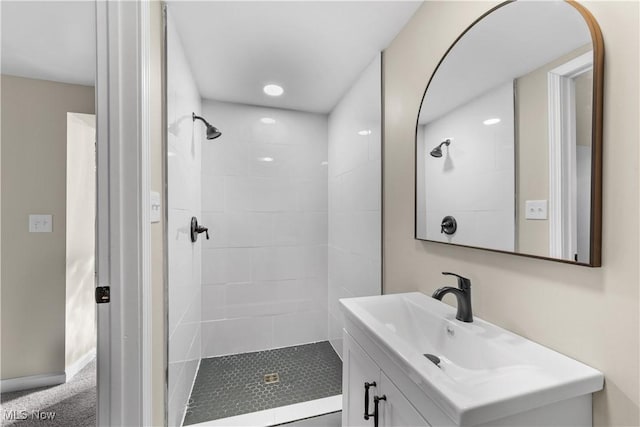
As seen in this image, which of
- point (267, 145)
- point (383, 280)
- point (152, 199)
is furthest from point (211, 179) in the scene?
point (383, 280)

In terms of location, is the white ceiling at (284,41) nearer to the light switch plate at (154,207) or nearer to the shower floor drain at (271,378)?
the light switch plate at (154,207)

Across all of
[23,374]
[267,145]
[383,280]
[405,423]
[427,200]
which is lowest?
[23,374]

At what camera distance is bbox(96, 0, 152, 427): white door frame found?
0.94 m

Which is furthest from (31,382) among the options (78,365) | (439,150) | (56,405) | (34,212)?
(439,150)

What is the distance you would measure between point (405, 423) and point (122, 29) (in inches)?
61.0

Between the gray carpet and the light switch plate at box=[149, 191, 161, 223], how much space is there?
121 cm

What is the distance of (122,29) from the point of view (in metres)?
0.94

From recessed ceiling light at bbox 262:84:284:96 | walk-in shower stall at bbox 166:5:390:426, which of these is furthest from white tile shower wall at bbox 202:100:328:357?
recessed ceiling light at bbox 262:84:284:96

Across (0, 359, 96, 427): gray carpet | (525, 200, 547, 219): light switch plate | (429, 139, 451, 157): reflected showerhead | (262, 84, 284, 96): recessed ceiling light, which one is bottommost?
(0, 359, 96, 427): gray carpet

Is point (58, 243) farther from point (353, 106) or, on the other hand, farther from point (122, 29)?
point (353, 106)

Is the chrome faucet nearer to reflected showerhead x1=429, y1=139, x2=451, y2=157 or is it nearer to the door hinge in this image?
reflected showerhead x1=429, y1=139, x2=451, y2=157

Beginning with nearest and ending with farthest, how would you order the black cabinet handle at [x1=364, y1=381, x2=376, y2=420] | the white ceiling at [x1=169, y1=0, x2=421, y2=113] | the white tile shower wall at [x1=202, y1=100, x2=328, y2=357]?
the black cabinet handle at [x1=364, y1=381, x2=376, y2=420], the white ceiling at [x1=169, y1=0, x2=421, y2=113], the white tile shower wall at [x1=202, y1=100, x2=328, y2=357]

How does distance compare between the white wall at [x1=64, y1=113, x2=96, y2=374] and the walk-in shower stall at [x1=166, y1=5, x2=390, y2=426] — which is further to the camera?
the walk-in shower stall at [x1=166, y1=5, x2=390, y2=426]

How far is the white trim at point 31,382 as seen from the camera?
5.09ft
